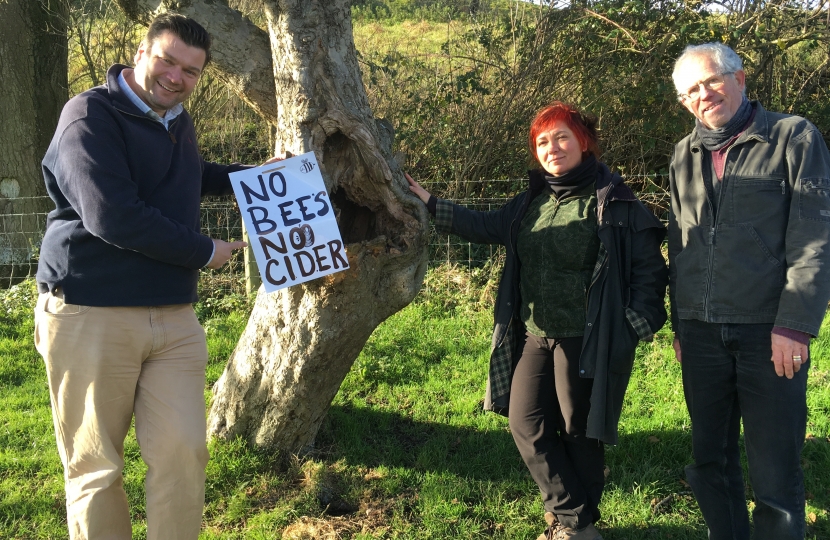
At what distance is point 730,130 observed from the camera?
285 cm

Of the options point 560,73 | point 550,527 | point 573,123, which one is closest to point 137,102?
point 573,123

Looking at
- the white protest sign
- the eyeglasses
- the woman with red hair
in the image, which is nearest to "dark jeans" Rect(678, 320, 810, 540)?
the woman with red hair

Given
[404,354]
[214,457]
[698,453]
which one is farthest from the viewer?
[404,354]

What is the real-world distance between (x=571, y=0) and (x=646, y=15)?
2.69 ft

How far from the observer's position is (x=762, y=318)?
2760 mm

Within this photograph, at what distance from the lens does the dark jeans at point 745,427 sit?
276 centimetres

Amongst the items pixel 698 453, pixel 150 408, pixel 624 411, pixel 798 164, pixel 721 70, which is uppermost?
pixel 721 70

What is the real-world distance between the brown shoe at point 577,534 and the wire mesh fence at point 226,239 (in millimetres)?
3741

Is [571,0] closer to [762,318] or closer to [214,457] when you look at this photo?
[762,318]

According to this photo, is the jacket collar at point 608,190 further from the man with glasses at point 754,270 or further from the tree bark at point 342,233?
the tree bark at point 342,233

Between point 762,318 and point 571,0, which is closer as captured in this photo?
point 762,318

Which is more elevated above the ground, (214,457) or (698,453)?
(698,453)

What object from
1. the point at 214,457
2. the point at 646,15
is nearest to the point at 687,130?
the point at 646,15

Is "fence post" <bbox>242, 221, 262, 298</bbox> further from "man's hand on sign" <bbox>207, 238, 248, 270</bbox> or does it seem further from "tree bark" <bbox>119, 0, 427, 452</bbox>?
"man's hand on sign" <bbox>207, 238, 248, 270</bbox>
